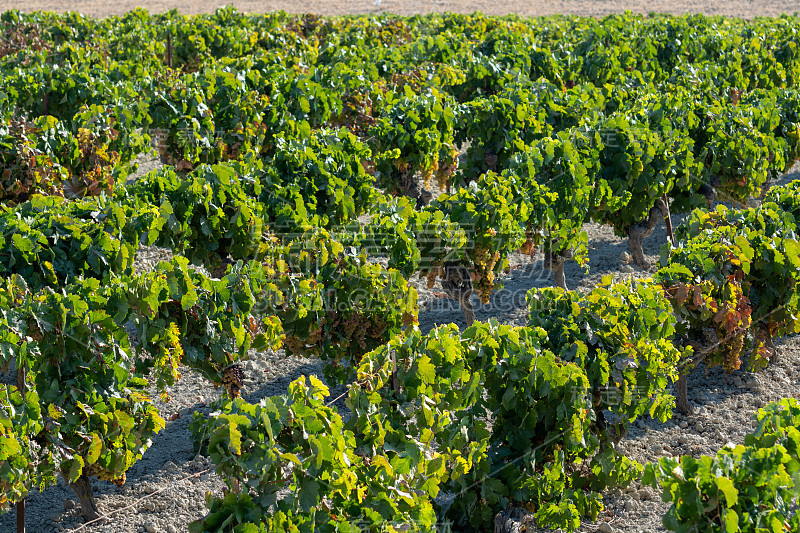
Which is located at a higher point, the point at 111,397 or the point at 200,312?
the point at 200,312

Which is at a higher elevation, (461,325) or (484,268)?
(484,268)

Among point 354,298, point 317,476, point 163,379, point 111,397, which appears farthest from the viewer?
point 354,298

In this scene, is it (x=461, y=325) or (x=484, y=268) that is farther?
(x=461, y=325)

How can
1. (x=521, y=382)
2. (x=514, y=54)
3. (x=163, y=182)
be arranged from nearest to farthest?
(x=521, y=382), (x=163, y=182), (x=514, y=54)

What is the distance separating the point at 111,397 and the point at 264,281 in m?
1.44

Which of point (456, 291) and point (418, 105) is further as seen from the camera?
point (418, 105)

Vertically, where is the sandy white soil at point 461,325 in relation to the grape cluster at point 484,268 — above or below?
below

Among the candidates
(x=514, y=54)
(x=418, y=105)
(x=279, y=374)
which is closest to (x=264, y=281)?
(x=279, y=374)

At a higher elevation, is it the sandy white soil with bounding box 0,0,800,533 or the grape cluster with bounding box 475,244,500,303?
the grape cluster with bounding box 475,244,500,303

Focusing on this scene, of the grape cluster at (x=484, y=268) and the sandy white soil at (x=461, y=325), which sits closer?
the sandy white soil at (x=461, y=325)

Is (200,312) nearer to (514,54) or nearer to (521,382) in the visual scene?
(521,382)

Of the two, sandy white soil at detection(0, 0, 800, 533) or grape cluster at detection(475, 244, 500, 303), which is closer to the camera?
sandy white soil at detection(0, 0, 800, 533)

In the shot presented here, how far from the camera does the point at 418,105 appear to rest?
10.2m

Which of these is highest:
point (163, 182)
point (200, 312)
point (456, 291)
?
point (163, 182)
